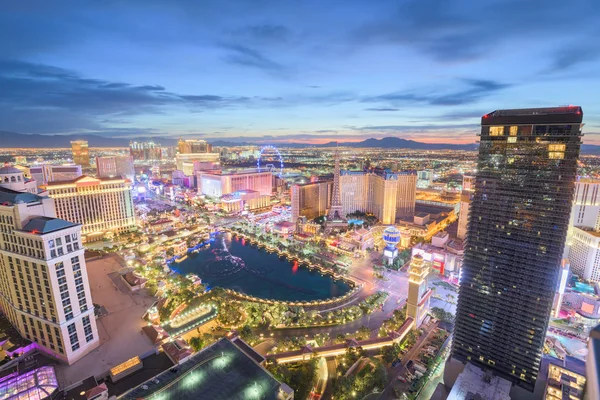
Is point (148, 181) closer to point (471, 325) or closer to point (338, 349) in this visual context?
point (338, 349)

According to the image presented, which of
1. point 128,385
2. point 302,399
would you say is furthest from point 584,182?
point 128,385

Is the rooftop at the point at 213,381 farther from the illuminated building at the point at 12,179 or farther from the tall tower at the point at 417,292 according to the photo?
the illuminated building at the point at 12,179

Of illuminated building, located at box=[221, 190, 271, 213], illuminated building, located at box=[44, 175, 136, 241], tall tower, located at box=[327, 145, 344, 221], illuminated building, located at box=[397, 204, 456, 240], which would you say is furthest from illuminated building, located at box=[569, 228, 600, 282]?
illuminated building, located at box=[44, 175, 136, 241]

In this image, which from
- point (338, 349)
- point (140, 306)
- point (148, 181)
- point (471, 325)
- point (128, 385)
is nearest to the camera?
point (128, 385)

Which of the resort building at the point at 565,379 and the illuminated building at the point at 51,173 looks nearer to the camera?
the resort building at the point at 565,379

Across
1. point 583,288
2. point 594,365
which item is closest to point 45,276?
point 594,365

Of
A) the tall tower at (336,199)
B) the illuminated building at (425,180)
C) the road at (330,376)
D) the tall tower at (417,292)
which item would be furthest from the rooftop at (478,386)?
the illuminated building at (425,180)

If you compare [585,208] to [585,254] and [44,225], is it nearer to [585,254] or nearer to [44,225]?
[585,254]
